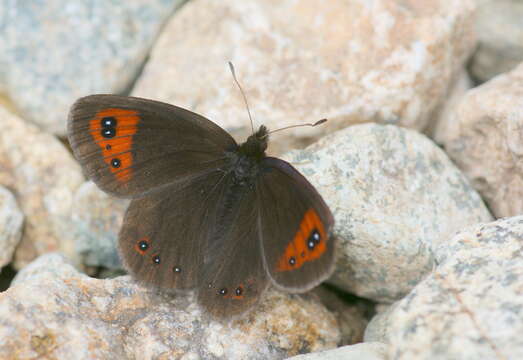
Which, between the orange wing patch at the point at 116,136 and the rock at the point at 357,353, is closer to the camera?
the rock at the point at 357,353

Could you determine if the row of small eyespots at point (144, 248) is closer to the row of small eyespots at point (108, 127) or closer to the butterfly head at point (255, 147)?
the row of small eyespots at point (108, 127)

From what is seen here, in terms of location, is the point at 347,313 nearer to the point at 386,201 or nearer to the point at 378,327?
the point at 378,327

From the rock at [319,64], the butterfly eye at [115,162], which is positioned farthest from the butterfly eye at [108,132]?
the rock at [319,64]

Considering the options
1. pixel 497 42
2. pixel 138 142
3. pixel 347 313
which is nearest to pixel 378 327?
pixel 347 313

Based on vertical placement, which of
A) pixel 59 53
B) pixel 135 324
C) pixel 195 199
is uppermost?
Answer: pixel 59 53

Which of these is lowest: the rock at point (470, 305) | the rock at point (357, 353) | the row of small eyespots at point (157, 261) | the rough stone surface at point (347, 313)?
the rough stone surface at point (347, 313)

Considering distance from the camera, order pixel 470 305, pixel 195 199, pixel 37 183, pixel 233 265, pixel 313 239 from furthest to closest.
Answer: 1. pixel 37 183
2. pixel 195 199
3. pixel 233 265
4. pixel 313 239
5. pixel 470 305
